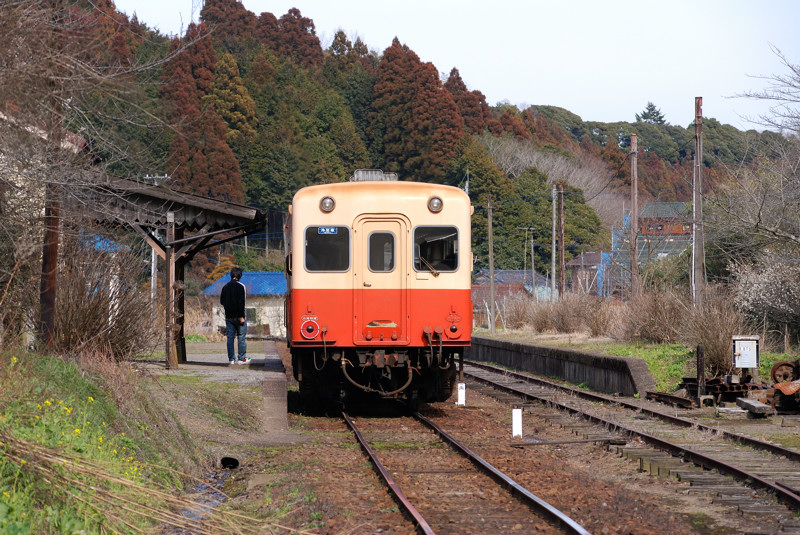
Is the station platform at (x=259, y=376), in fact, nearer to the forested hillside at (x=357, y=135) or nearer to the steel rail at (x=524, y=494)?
the steel rail at (x=524, y=494)

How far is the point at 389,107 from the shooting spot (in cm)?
7312

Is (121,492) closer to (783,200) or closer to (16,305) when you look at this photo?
(16,305)

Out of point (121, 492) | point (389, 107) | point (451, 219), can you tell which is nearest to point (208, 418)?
point (451, 219)

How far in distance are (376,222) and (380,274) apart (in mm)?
704

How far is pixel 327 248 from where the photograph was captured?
12.6 m

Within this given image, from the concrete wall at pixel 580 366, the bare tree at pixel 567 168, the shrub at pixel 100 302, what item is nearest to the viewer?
the shrub at pixel 100 302

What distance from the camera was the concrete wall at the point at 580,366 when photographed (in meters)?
16.1

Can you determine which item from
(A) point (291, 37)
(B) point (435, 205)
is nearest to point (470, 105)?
(A) point (291, 37)

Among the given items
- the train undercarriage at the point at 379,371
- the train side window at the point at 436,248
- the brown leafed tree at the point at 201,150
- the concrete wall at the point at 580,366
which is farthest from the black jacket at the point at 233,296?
the brown leafed tree at the point at 201,150

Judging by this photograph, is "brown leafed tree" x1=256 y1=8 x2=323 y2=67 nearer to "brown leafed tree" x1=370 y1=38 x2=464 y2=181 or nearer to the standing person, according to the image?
"brown leafed tree" x1=370 y1=38 x2=464 y2=181

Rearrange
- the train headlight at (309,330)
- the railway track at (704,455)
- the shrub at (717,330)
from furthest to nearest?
the shrub at (717,330) < the train headlight at (309,330) < the railway track at (704,455)

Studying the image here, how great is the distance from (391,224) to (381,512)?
237 inches

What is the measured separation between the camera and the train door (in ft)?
41.0

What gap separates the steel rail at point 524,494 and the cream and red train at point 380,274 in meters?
1.99
